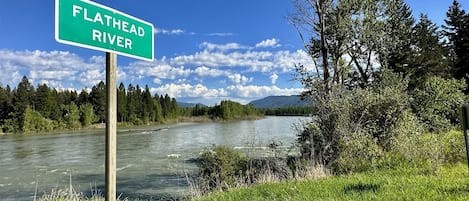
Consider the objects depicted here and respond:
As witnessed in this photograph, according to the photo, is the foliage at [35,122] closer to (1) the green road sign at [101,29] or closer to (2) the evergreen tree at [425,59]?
(2) the evergreen tree at [425,59]

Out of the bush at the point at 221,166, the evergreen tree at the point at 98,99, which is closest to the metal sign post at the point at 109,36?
the bush at the point at 221,166

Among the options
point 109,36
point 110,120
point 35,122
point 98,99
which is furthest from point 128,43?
point 98,99

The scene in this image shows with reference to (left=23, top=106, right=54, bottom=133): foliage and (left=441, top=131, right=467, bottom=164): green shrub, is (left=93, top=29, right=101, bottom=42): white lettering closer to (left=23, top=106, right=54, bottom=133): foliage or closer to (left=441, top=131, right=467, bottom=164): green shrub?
(left=441, top=131, right=467, bottom=164): green shrub

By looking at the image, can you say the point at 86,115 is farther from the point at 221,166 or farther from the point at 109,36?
the point at 109,36

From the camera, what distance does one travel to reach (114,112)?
9.51 feet

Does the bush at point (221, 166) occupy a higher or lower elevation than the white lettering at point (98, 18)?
lower

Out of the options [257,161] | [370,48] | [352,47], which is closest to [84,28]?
[257,161]

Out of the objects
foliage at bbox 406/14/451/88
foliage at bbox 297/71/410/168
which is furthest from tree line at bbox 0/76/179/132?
foliage at bbox 297/71/410/168

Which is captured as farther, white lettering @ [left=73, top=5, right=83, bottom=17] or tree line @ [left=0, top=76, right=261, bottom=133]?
tree line @ [left=0, top=76, right=261, bottom=133]

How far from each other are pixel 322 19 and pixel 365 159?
6.63 m

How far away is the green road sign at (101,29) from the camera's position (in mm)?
2523

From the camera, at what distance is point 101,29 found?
277 centimetres

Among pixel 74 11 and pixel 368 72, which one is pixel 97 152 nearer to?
pixel 368 72

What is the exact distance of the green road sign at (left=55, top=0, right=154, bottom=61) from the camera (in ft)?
8.28
